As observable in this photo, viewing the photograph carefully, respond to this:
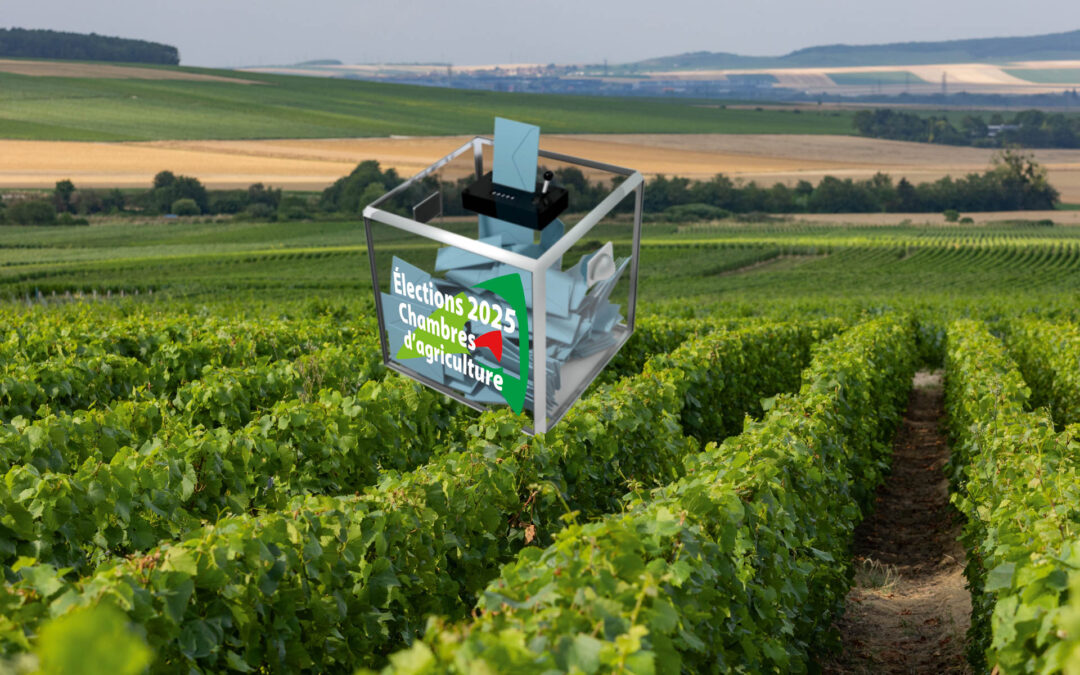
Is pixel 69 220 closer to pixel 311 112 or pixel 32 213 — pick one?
pixel 32 213

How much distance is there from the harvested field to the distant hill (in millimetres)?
5207

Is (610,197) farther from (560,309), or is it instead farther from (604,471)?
(604,471)

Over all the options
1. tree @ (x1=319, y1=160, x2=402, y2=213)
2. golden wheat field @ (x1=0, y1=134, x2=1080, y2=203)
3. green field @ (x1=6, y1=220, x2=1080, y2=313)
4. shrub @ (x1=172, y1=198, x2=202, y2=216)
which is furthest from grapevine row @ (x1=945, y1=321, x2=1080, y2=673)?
shrub @ (x1=172, y1=198, x2=202, y2=216)

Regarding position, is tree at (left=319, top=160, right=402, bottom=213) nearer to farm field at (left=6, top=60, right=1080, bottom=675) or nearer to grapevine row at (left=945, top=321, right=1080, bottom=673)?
farm field at (left=6, top=60, right=1080, bottom=675)

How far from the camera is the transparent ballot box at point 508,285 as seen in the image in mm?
3262

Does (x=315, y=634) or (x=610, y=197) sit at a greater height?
(x=610, y=197)

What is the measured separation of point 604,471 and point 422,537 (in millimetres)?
1978

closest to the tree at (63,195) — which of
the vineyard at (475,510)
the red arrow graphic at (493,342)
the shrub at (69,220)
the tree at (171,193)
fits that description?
the shrub at (69,220)

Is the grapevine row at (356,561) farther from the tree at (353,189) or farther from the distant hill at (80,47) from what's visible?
the distant hill at (80,47)

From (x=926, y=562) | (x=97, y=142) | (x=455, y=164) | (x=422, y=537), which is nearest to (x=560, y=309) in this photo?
(x=455, y=164)

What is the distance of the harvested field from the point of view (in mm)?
115875

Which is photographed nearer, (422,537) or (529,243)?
(529,243)

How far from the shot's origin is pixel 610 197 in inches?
143

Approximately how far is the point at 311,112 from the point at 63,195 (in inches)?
2033
